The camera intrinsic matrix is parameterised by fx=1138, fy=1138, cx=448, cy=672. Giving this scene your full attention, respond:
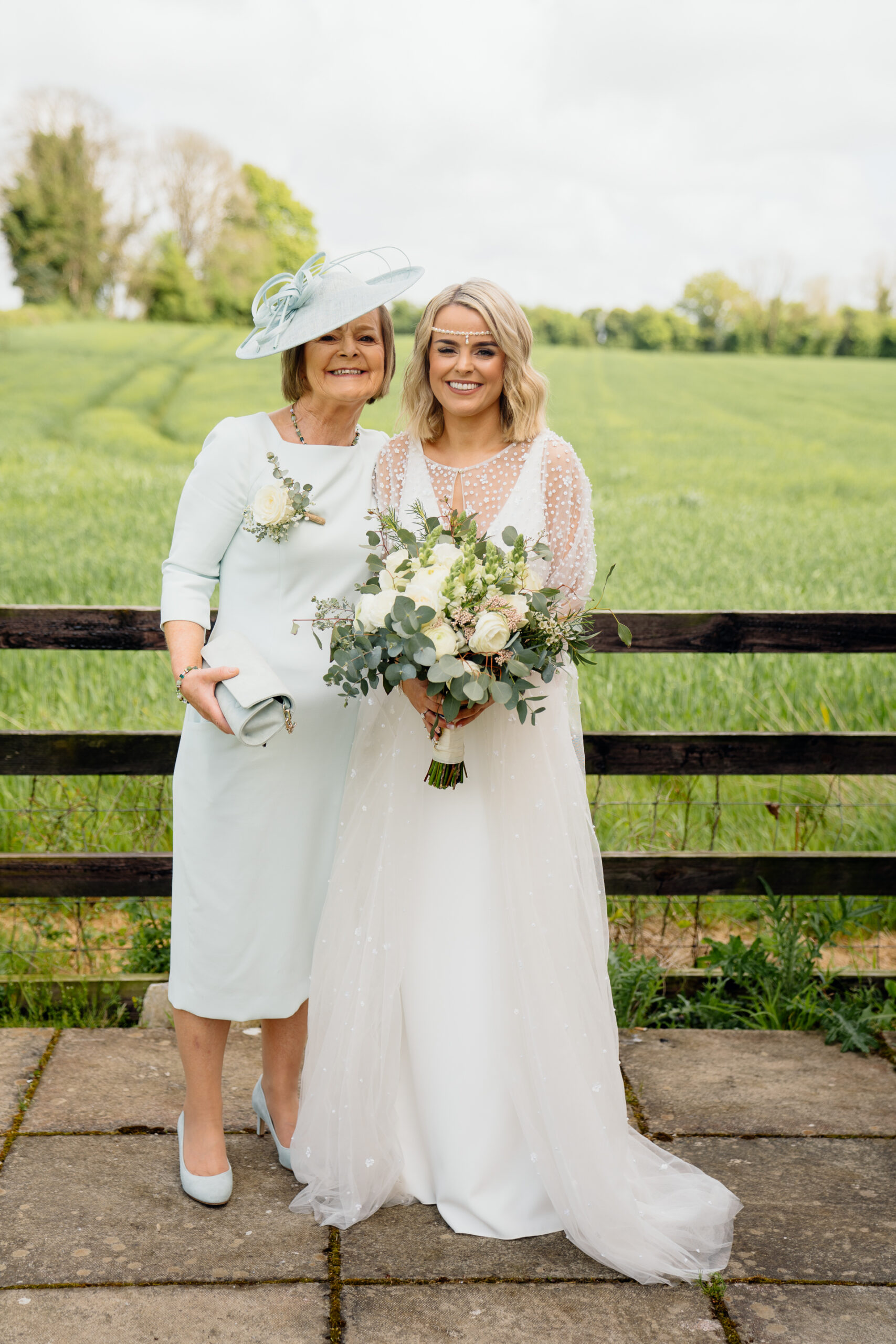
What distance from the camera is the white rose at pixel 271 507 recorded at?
9.02 ft

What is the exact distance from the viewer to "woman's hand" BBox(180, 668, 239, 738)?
8.67 feet

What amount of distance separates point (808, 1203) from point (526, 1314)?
0.89 metres

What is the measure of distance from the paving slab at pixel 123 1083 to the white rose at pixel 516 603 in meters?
1.79

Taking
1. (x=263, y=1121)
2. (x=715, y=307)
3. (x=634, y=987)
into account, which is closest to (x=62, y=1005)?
(x=263, y=1121)

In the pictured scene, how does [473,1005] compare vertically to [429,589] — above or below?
below

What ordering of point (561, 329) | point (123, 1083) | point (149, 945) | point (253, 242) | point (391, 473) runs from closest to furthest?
point (391, 473) → point (123, 1083) → point (149, 945) → point (561, 329) → point (253, 242)

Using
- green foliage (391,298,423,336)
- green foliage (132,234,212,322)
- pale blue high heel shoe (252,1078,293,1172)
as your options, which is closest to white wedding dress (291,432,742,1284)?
pale blue high heel shoe (252,1078,293,1172)

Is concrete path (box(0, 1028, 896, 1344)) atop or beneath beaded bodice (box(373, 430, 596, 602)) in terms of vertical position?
beneath

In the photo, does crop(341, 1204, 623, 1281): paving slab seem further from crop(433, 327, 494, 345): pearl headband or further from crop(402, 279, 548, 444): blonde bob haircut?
crop(433, 327, 494, 345): pearl headband

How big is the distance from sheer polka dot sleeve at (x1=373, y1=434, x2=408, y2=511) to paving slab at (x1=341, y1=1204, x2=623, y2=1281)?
1820 millimetres

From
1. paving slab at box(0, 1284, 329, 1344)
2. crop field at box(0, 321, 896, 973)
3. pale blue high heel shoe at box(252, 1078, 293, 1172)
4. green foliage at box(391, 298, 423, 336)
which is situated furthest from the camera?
green foliage at box(391, 298, 423, 336)

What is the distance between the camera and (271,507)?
9.04 feet

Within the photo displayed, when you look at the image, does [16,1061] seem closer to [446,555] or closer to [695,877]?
[446,555]

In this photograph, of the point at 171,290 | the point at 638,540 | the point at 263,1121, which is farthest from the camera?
the point at 171,290
